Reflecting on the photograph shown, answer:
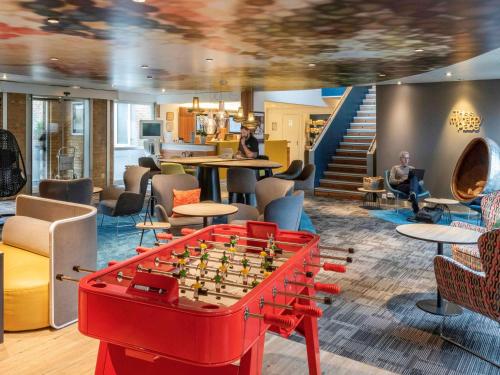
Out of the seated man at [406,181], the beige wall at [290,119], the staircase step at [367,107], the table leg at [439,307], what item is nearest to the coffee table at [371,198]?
the seated man at [406,181]

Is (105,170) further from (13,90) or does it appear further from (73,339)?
(73,339)

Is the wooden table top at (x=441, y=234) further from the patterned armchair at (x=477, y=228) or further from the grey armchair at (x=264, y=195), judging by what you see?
the grey armchair at (x=264, y=195)

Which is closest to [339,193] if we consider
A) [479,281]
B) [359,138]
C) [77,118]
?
[359,138]

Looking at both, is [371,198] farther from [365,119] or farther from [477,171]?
[477,171]

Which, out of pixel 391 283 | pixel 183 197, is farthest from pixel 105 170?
pixel 391 283

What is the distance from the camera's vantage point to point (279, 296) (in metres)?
2.38

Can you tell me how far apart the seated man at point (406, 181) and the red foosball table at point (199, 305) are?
6.80 meters

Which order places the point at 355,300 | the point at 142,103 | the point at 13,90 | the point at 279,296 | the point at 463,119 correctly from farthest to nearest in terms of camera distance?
the point at 142,103
the point at 13,90
the point at 463,119
the point at 355,300
the point at 279,296

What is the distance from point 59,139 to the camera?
13.1m

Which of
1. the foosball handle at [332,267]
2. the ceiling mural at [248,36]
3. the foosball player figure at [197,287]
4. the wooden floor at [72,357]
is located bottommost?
the wooden floor at [72,357]

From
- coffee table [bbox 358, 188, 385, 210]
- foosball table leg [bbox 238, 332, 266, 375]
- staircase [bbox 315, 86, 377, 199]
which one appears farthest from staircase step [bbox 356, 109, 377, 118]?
foosball table leg [bbox 238, 332, 266, 375]

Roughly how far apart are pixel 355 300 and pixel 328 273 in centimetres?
87

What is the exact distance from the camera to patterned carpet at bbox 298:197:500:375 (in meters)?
3.58

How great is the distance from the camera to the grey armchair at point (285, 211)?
554 centimetres
